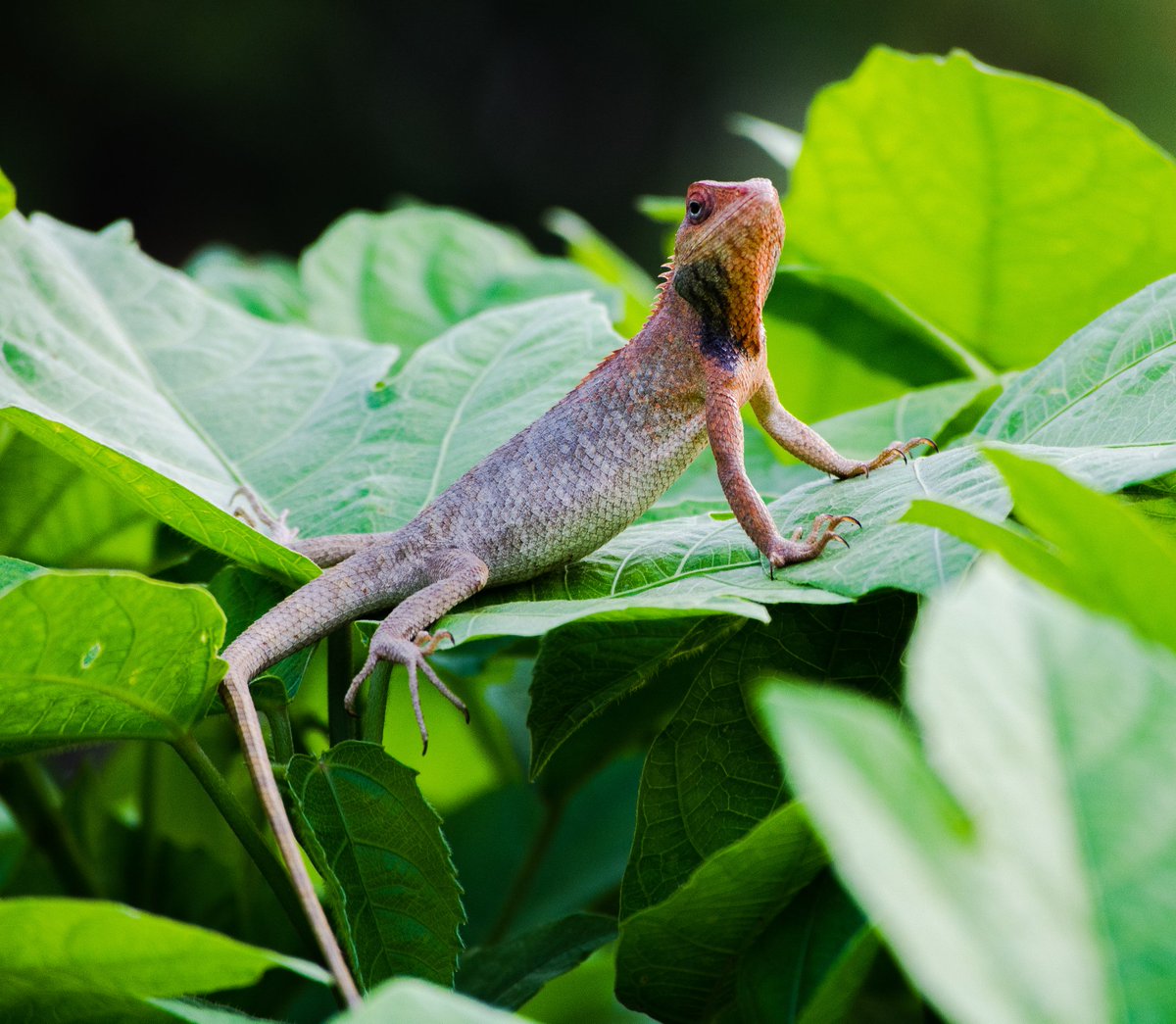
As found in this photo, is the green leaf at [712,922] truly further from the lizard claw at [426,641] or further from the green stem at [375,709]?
the lizard claw at [426,641]

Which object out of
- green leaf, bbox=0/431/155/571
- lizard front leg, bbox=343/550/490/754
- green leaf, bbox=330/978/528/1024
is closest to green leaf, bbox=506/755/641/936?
lizard front leg, bbox=343/550/490/754

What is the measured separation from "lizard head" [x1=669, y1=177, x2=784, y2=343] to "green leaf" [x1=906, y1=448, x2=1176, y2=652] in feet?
4.72

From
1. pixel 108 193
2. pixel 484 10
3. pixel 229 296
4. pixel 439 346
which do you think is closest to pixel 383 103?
pixel 484 10

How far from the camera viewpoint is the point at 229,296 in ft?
9.59

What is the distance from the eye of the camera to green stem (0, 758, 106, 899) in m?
1.88

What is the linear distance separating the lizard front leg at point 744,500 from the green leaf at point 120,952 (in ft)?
2.70

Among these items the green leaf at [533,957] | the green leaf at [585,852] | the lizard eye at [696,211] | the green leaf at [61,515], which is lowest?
the green leaf at [585,852]

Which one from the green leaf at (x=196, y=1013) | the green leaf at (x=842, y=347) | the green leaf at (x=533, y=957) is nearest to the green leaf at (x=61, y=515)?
the green leaf at (x=533, y=957)

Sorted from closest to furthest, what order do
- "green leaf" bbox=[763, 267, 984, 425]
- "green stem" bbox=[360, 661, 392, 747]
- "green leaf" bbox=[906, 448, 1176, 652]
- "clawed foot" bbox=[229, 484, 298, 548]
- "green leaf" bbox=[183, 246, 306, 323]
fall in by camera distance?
1. "green leaf" bbox=[906, 448, 1176, 652]
2. "green stem" bbox=[360, 661, 392, 747]
3. "clawed foot" bbox=[229, 484, 298, 548]
4. "green leaf" bbox=[763, 267, 984, 425]
5. "green leaf" bbox=[183, 246, 306, 323]

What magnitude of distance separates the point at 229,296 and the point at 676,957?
223 centimetres

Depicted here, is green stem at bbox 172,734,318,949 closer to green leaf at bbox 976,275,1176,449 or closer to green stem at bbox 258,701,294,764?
green stem at bbox 258,701,294,764

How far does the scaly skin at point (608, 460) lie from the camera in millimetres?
1982

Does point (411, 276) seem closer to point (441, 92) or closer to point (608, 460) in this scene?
point (608, 460)

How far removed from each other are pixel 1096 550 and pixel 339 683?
1.16 m
